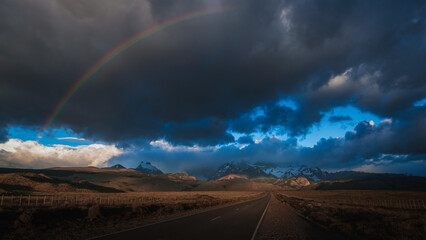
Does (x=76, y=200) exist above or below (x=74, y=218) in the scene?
below

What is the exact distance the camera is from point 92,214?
21.4m

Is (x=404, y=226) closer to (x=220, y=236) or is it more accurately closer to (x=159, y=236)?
(x=220, y=236)

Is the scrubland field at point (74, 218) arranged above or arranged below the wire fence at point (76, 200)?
above

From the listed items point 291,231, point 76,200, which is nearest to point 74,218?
point 291,231

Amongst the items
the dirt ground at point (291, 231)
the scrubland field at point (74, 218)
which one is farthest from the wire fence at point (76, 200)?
the dirt ground at point (291, 231)

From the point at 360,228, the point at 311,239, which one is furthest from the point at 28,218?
the point at 360,228

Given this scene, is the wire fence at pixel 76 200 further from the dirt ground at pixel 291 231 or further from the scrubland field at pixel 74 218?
the dirt ground at pixel 291 231

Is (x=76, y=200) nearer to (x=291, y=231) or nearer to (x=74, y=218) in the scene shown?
(x=74, y=218)

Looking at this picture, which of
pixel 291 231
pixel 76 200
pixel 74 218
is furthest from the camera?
pixel 76 200

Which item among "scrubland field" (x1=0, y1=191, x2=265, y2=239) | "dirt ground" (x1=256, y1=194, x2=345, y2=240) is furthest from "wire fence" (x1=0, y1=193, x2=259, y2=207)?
"dirt ground" (x1=256, y1=194, x2=345, y2=240)

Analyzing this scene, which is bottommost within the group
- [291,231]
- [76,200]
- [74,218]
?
[76,200]

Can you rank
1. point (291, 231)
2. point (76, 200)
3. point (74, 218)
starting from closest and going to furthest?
1. point (291, 231)
2. point (74, 218)
3. point (76, 200)

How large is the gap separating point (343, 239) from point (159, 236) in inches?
398

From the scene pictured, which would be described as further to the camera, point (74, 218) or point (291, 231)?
point (74, 218)
